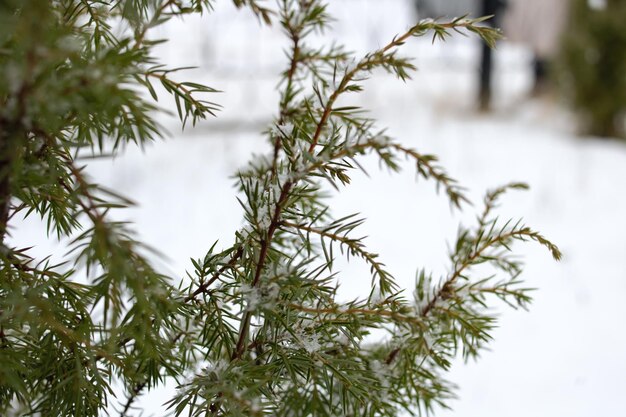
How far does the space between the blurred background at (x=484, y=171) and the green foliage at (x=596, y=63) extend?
11 millimetres

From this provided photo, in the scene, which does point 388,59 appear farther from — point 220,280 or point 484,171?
point 484,171

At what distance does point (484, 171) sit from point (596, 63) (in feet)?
6.49

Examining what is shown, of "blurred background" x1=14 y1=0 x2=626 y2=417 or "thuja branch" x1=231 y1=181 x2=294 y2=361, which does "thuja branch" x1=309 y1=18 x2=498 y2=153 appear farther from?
"blurred background" x1=14 y1=0 x2=626 y2=417

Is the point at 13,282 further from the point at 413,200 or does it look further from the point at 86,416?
the point at 413,200

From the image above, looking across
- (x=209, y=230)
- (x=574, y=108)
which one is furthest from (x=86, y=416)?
(x=574, y=108)

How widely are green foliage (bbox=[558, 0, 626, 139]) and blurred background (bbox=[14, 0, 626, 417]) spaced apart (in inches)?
0.4

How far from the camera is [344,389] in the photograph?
541 millimetres

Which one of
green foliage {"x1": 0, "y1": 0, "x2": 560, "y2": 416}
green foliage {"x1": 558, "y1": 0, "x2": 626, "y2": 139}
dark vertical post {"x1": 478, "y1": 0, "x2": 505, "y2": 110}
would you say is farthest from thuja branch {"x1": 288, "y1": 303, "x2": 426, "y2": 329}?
dark vertical post {"x1": 478, "y1": 0, "x2": 505, "y2": 110}

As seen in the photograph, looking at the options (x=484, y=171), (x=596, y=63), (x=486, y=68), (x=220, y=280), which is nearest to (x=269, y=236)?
(x=220, y=280)

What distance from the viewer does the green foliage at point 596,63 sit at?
5.10m

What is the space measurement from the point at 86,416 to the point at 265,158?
1.08 feet

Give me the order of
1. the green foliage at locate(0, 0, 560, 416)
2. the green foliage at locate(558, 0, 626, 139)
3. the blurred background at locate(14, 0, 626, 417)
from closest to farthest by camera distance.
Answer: the green foliage at locate(0, 0, 560, 416), the blurred background at locate(14, 0, 626, 417), the green foliage at locate(558, 0, 626, 139)

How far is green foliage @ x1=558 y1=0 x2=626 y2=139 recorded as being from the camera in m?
5.10

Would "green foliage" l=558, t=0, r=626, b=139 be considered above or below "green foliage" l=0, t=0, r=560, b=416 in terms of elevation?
above
